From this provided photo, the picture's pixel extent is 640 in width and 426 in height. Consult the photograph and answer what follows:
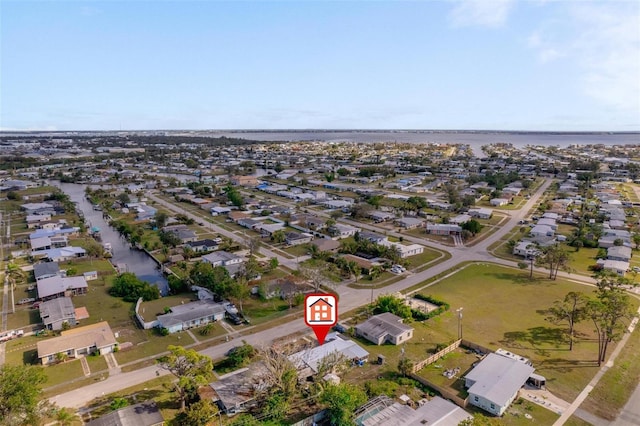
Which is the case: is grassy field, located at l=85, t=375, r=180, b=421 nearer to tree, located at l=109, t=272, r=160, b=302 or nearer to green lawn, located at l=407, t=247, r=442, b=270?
tree, located at l=109, t=272, r=160, b=302

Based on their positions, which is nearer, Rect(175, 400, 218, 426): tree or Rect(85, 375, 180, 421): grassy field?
Rect(175, 400, 218, 426): tree

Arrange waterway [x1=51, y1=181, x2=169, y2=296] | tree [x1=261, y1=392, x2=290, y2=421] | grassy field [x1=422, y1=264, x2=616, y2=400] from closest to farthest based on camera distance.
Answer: tree [x1=261, y1=392, x2=290, y2=421]
grassy field [x1=422, y1=264, x2=616, y2=400]
waterway [x1=51, y1=181, x2=169, y2=296]

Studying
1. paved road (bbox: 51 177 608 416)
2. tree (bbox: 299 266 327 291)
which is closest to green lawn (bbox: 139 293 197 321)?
paved road (bbox: 51 177 608 416)

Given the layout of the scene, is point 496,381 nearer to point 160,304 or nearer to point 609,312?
point 609,312

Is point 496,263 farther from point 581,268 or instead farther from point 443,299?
point 443,299

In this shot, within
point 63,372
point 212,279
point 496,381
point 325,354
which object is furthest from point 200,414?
point 212,279

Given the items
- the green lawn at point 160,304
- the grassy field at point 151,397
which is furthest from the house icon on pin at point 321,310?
the green lawn at point 160,304

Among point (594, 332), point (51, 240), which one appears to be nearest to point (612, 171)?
point (594, 332)
